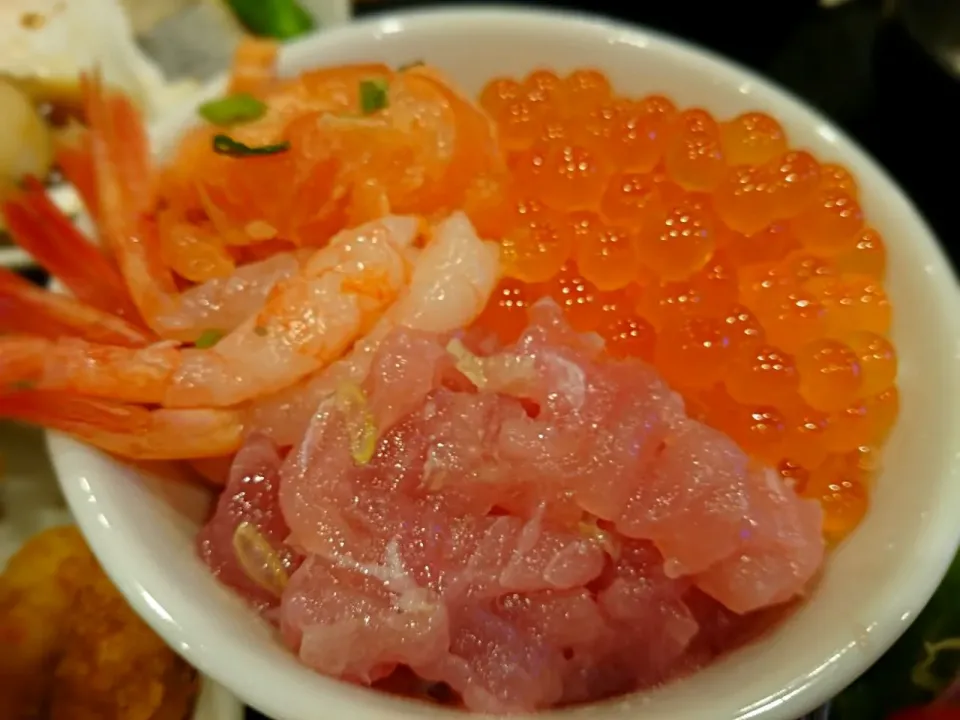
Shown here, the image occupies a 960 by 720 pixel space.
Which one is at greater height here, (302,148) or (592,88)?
(592,88)

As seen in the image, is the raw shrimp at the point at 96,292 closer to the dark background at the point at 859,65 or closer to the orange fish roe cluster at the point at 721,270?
the orange fish roe cluster at the point at 721,270

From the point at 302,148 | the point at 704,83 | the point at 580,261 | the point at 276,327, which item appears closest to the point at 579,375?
the point at 580,261

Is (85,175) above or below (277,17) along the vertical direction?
above

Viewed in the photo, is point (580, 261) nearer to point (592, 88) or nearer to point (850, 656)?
point (592, 88)

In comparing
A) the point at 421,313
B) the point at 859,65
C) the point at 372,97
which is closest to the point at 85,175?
the point at 372,97

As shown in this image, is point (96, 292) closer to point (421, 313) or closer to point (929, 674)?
point (421, 313)

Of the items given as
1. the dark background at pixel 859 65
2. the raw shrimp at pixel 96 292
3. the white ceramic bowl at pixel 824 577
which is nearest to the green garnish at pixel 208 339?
the raw shrimp at pixel 96 292
